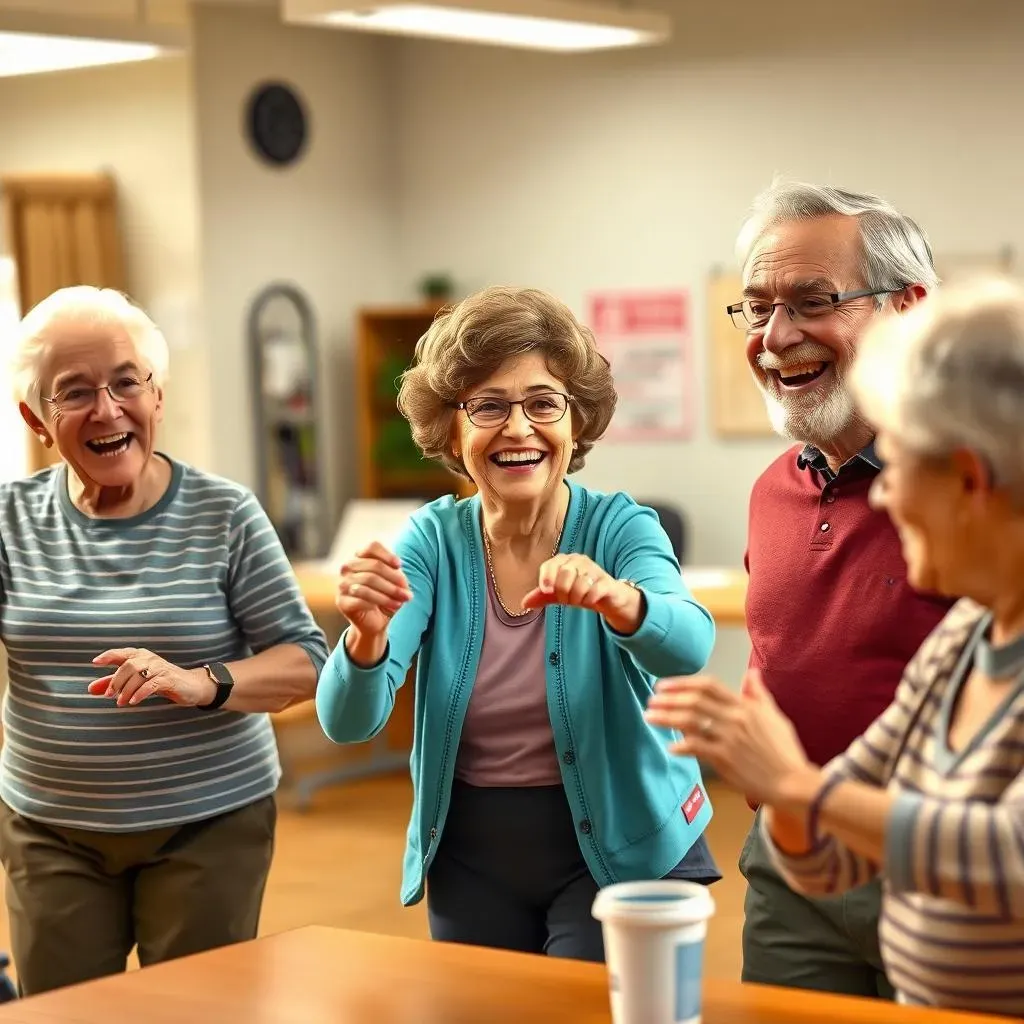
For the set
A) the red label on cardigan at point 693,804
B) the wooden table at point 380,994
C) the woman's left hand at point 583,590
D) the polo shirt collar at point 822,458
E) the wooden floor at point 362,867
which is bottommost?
the wooden floor at point 362,867

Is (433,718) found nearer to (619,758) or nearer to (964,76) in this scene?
(619,758)

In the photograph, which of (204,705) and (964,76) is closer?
(204,705)

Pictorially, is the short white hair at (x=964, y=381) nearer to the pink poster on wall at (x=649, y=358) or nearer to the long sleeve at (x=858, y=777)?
the long sleeve at (x=858, y=777)

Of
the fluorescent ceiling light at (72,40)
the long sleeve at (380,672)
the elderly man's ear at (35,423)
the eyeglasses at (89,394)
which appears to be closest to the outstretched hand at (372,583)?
the long sleeve at (380,672)

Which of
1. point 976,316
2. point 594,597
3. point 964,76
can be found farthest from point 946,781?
point 964,76

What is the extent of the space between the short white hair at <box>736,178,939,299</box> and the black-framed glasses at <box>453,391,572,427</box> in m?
0.35

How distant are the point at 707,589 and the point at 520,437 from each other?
10.9ft

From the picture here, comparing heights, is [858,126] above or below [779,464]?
above

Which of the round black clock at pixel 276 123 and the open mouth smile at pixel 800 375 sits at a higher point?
the round black clock at pixel 276 123

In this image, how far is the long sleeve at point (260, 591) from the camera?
9.05 feet

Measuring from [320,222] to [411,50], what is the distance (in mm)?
923

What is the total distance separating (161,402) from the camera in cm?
287

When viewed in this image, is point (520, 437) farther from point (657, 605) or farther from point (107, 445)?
point (107, 445)

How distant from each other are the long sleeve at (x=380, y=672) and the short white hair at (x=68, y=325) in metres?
0.60
